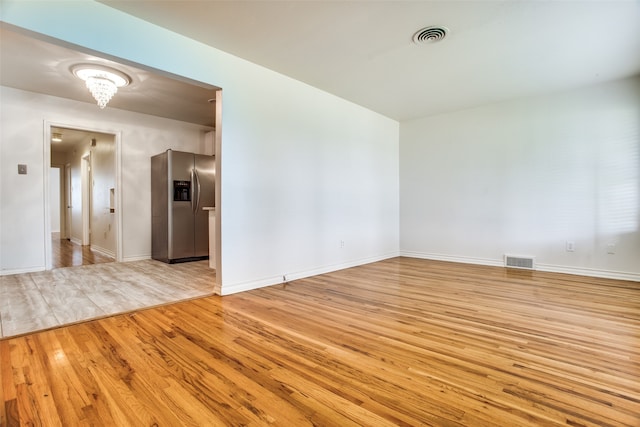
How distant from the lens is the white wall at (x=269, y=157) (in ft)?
8.02

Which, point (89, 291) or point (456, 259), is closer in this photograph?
point (89, 291)

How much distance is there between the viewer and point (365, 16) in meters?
2.52

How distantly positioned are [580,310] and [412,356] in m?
1.93

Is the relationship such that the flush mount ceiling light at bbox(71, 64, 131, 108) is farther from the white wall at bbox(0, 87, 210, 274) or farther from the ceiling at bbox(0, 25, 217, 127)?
the white wall at bbox(0, 87, 210, 274)

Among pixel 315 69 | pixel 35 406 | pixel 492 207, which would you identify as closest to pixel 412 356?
pixel 35 406

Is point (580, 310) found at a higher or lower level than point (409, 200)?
lower

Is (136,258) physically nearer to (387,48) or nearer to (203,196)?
(203,196)

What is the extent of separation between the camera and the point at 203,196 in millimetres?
5316

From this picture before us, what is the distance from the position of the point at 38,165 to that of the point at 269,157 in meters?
3.53

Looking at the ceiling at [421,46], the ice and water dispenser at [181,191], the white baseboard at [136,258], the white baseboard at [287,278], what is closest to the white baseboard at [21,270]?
the white baseboard at [136,258]

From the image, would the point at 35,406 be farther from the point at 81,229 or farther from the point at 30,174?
the point at 81,229

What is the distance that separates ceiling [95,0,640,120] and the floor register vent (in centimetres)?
242

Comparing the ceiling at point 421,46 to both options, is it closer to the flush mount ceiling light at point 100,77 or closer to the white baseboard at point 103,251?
the flush mount ceiling light at point 100,77

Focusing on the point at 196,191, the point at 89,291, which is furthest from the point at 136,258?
the point at 89,291
